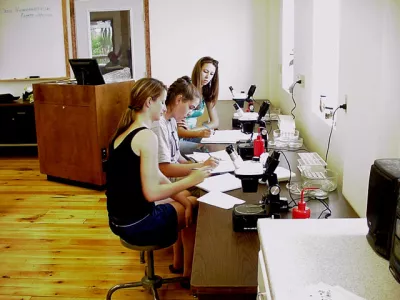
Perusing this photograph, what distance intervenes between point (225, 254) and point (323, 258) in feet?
1.37

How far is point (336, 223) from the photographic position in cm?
143

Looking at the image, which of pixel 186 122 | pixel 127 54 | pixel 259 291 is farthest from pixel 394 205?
pixel 127 54

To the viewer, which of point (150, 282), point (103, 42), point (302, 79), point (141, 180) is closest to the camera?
point (141, 180)

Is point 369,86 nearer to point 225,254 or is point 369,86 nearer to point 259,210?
point 259,210

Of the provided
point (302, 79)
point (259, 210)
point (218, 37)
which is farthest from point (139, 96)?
point (218, 37)

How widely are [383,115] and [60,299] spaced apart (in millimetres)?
2080

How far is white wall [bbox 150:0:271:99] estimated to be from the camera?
18.8 feet

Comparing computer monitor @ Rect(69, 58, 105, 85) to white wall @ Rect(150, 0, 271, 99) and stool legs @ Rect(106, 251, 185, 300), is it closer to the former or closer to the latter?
white wall @ Rect(150, 0, 271, 99)

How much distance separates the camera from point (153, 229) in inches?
93.8

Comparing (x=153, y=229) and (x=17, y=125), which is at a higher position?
(x=17, y=125)

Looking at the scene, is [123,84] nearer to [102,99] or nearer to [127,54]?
[102,99]

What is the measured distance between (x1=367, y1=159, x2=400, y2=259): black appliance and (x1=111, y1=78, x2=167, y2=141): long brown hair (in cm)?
133

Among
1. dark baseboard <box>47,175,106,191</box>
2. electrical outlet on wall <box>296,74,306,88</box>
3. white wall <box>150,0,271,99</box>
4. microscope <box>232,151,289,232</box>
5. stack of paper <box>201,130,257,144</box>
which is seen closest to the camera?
microscope <box>232,151,289,232</box>

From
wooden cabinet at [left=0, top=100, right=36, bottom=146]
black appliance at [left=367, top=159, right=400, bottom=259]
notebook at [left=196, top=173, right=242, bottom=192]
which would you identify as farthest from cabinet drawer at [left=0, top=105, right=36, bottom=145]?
black appliance at [left=367, top=159, right=400, bottom=259]
